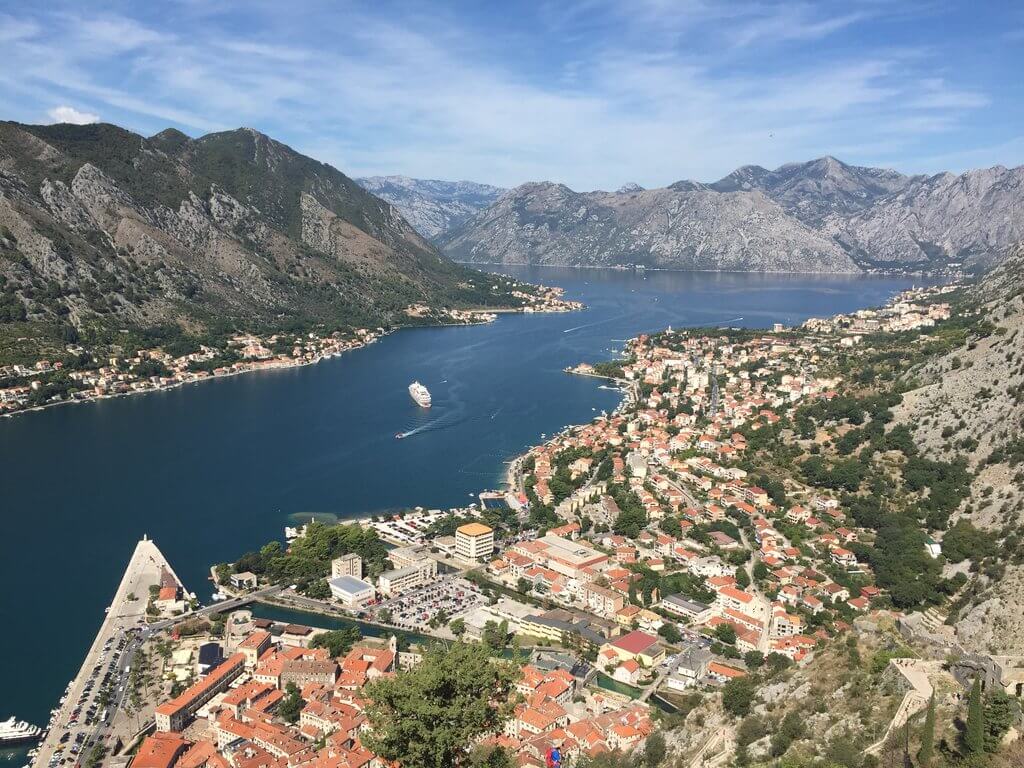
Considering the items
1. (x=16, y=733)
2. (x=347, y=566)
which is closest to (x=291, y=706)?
(x=16, y=733)

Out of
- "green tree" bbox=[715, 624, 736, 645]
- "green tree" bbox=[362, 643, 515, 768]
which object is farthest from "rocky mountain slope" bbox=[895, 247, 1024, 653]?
"green tree" bbox=[362, 643, 515, 768]

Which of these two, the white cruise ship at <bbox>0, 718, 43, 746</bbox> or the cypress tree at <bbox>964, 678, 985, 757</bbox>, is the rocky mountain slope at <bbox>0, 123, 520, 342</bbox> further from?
the cypress tree at <bbox>964, 678, 985, 757</bbox>

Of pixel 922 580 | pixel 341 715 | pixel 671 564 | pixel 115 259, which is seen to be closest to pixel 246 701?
pixel 341 715

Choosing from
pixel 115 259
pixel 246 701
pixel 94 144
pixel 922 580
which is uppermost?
pixel 94 144

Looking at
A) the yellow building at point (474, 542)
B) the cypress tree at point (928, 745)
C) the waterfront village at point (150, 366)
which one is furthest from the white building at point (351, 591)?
the waterfront village at point (150, 366)

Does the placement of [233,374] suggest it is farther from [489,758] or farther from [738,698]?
[489,758]

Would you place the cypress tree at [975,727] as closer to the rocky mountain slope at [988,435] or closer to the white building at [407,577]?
the rocky mountain slope at [988,435]

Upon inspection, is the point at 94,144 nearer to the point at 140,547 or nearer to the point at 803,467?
the point at 140,547
